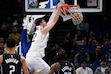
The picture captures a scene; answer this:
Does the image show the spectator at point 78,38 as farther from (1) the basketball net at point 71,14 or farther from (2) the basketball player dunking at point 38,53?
(2) the basketball player dunking at point 38,53

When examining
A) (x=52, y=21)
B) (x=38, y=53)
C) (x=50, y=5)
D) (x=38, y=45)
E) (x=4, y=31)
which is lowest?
(x=4, y=31)

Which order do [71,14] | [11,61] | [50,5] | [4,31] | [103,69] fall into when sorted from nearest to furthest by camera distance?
[11,61], [71,14], [50,5], [103,69], [4,31]

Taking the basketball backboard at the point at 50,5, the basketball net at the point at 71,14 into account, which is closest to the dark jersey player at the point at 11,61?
the basketball net at the point at 71,14

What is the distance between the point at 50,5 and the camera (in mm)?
10305

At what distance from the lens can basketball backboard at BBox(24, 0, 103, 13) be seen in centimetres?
1023

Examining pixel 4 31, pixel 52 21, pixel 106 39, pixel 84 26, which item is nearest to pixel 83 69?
pixel 106 39

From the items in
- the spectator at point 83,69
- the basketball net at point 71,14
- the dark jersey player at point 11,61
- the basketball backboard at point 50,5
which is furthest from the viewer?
the spectator at point 83,69

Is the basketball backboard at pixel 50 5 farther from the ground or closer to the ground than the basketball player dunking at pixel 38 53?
farther from the ground

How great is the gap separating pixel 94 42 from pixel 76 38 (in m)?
0.66

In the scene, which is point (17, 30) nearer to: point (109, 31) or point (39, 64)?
point (109, 31)

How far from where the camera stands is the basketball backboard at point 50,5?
10.2m

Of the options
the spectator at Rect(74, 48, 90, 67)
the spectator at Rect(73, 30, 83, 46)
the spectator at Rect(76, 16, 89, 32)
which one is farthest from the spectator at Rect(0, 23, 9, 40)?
the spectator at Rect(74, 48, 90, 67)

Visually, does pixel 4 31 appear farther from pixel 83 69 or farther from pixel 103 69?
pixel 103 69

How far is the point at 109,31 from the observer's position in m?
17.3
